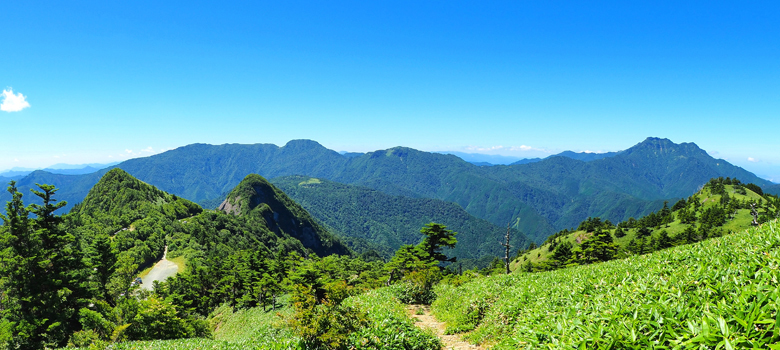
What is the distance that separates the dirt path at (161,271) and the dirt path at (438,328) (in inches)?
2909

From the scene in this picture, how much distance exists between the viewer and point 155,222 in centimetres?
11519

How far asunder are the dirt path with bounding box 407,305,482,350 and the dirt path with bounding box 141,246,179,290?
73.9 meters

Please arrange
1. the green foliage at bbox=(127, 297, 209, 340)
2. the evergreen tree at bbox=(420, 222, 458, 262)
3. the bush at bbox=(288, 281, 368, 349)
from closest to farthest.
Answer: the bush at bbox=(288, 281, 368, 349), the green foliage at bbox=(127, 297, 209, 340), the evergreen tree at bbox=(420, 222, 458, 262)

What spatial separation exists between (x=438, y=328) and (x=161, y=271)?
89.1m

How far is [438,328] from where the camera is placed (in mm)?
18359

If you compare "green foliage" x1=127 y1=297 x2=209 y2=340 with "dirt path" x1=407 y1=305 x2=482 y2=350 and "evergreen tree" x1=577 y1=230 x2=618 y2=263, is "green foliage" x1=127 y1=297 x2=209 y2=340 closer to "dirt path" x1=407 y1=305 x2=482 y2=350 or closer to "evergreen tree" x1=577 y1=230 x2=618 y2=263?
"dirt path" x1=407 y1=305 x2=482 y2=350

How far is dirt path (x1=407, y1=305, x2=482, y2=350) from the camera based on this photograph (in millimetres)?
14448

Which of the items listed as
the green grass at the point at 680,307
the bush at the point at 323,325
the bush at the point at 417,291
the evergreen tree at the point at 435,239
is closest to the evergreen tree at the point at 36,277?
the bush at the point at 417,291

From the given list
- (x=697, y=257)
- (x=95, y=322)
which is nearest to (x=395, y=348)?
(x=697, y=257)

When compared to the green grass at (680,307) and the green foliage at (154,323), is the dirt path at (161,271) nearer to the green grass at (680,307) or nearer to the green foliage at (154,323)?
the green foliage at (154,323)

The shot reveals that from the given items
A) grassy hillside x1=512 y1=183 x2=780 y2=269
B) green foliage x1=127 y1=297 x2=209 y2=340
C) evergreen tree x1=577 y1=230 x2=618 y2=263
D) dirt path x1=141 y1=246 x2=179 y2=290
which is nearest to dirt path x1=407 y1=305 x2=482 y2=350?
green foliage x1=127 y1=297 x2=209 y2=340

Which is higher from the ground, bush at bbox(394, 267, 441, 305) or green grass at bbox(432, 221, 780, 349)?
green grass at bbox(432, 221, 780, 349)

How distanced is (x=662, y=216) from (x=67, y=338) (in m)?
180

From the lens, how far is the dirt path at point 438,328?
1445 cm
